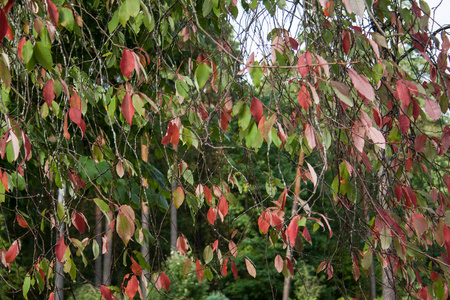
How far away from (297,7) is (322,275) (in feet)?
34.2

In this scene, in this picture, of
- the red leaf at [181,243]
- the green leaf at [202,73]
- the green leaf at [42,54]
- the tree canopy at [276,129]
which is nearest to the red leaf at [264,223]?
the tree canopy at [276,129]

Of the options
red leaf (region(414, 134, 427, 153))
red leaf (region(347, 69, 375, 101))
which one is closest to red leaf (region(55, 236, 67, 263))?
red leaf (region(347, 69, 375, 101))

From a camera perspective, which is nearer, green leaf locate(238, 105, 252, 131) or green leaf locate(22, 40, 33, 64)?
green leaf locate(22, 40, 33, 64)

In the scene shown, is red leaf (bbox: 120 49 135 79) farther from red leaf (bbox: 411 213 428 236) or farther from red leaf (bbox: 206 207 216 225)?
red leaf (bbox: 411 213 428 236)

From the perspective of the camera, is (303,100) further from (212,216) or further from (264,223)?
(212,216)

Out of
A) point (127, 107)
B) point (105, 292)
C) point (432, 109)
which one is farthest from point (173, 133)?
point (432, 109)

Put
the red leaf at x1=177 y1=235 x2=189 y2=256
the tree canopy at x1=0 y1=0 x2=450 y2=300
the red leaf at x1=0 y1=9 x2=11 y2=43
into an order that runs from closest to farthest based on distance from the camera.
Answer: the red leaf at x1=0 y1=9 x2=11 y2=43 < the tree canopy at x1=0 y1=0 x2=450 y2=300 < the red leaf at x1=177 y1=235 x2=189 y2=256

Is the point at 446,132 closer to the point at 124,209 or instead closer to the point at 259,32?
the point at 259,32

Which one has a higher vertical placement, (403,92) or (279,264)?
(403,92)

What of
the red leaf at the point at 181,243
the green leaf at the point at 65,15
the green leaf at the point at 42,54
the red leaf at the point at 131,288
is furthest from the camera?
the red leaf at the point at 181,243

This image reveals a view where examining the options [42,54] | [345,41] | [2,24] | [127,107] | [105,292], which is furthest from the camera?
[345,41]

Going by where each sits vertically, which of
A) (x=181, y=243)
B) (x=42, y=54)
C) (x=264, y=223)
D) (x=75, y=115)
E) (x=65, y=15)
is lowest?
(x=181, y=243)

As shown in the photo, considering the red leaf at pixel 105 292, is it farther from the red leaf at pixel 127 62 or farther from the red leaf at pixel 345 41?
the red leaf at pixel 345 41

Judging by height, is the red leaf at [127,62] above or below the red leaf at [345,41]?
below
